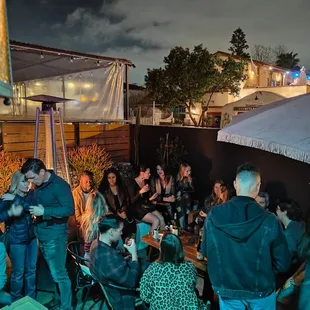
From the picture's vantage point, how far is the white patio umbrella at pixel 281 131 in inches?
106

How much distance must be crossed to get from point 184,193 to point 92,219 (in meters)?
3.03

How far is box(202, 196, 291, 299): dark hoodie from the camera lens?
6.66 ft

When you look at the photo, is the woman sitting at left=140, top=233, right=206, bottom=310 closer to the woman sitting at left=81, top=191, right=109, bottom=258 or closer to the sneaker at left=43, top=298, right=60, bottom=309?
the woman sitting at left=81, top=191, right=109, bottom=258

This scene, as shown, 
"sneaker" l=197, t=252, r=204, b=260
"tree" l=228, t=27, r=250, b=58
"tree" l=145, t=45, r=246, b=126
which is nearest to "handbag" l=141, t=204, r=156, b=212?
"sneaker" l=197, t=252, r=204, b=260

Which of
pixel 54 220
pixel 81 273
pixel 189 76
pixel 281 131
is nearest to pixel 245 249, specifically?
pixel 281 131

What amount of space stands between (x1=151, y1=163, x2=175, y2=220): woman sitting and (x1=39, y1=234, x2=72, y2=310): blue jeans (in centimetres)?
306

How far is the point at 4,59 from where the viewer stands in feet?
3.35

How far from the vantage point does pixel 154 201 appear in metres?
6.05

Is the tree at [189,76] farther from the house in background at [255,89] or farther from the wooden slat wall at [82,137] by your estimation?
the wooden slat wall at [82,137]

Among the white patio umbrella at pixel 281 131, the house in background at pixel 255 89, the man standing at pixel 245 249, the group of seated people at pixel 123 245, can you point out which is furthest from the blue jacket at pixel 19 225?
the house in background at pixel 255 89

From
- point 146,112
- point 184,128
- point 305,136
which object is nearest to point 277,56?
point 146,112

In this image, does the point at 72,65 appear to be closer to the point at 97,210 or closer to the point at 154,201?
the point at 154,201

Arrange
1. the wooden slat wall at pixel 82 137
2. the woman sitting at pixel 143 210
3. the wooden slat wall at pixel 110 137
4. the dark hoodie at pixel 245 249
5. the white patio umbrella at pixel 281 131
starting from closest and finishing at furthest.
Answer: the dark hoodie at pixel 245 249
the white patio umbrella at pixel 281 131
the woman sitting at pixel 143 210
the wooden slat wall at pixel 82 137
the wooden slat wall at pixel 110 137

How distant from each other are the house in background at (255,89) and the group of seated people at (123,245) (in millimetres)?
6456
